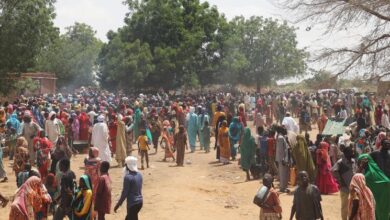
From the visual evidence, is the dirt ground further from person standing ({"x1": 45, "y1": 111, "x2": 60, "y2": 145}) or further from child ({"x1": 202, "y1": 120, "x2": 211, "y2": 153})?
child ({"x1": 202, "y1": 120, "x2": 211, "y2": 153})

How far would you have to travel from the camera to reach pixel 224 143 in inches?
658

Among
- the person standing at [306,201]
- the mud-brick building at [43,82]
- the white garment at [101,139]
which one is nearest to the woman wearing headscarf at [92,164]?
the person standing at [306,201]

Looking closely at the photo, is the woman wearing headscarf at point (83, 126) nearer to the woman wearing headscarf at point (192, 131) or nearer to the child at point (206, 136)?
the woman wearing headscarf at point (192, 131)

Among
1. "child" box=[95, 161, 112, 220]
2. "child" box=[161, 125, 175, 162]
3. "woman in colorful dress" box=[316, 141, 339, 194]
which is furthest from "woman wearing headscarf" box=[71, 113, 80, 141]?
"child" box=[95, 161, 112, 220]

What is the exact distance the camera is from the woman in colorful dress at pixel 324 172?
1252cm

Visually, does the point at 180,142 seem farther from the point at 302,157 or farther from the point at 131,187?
the point at 131,187

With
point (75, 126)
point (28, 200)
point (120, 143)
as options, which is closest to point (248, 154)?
point (120, 143)

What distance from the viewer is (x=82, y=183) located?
794 cm

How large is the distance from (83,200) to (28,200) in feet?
2.45

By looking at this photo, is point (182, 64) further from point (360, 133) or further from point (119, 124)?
point (360, 133)

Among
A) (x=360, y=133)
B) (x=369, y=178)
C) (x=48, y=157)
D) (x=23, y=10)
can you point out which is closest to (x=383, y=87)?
(x=360, y=133)

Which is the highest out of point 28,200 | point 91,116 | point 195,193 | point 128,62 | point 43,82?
point 128,62

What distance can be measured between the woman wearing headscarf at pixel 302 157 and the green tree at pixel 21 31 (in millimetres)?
12662

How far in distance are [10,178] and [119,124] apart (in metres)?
3.21
